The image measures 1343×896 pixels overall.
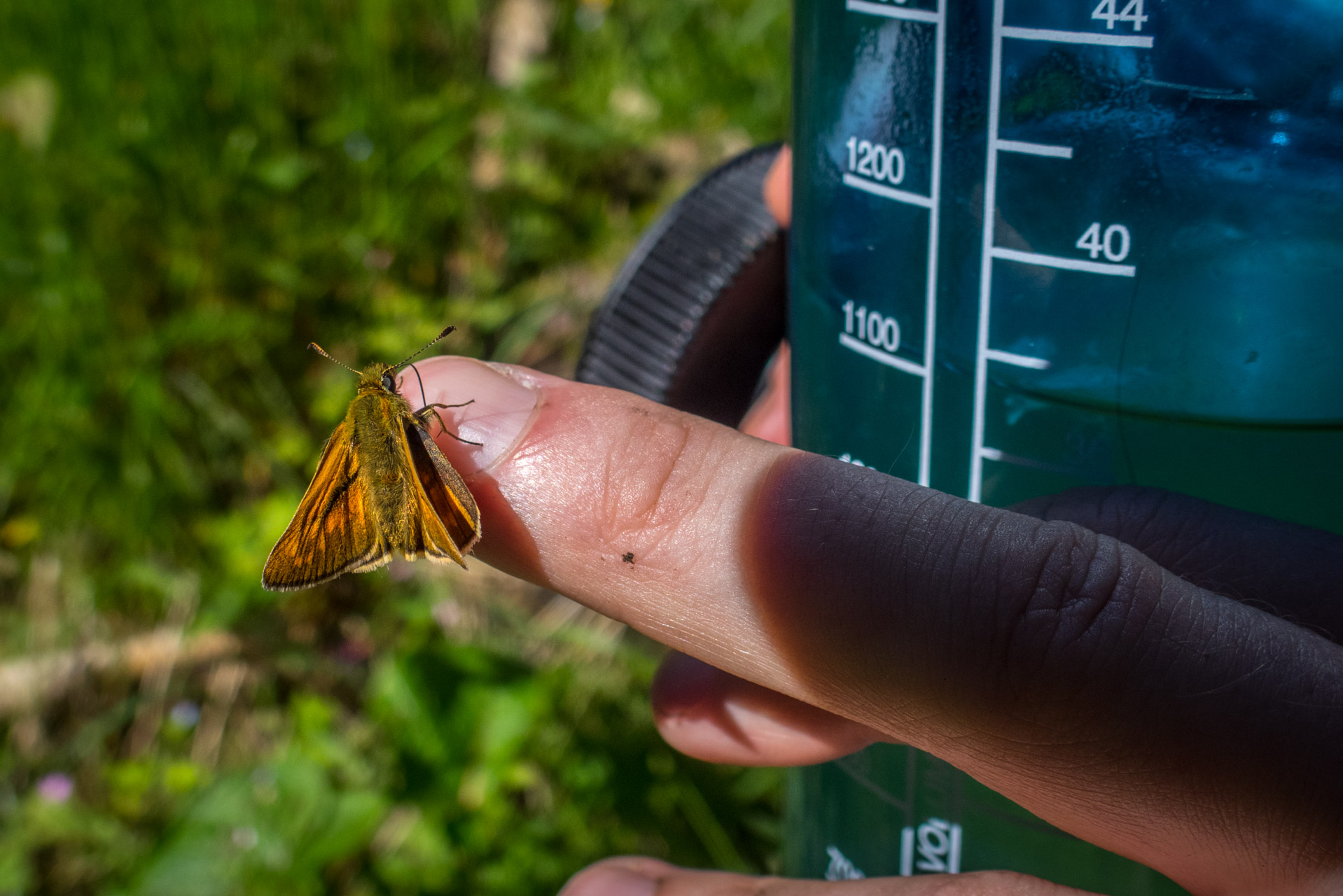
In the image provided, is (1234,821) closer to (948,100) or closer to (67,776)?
(948,100)

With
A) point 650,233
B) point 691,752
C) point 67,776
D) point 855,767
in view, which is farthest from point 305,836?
point 650,233

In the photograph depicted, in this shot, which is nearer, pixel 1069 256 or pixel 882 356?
pixel 1069 256

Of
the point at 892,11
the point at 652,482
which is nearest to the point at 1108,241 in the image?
the point at 892,11

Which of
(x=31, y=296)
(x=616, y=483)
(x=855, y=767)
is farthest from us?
(x=31, y=296)

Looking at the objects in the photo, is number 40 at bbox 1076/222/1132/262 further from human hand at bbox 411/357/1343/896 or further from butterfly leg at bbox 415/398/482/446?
butterfly leg at bbox 415/398/482/446

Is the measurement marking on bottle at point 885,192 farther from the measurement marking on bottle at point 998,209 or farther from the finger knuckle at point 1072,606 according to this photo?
the finger knuckle at point 1072,606

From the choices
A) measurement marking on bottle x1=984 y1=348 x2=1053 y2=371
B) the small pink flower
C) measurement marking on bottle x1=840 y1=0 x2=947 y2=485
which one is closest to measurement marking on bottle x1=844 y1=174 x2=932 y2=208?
measurement marking on bottle x1=840 y1=0 x2=947 y2=485

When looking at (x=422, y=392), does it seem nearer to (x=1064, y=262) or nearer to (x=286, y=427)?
(x=1064, y=262)
